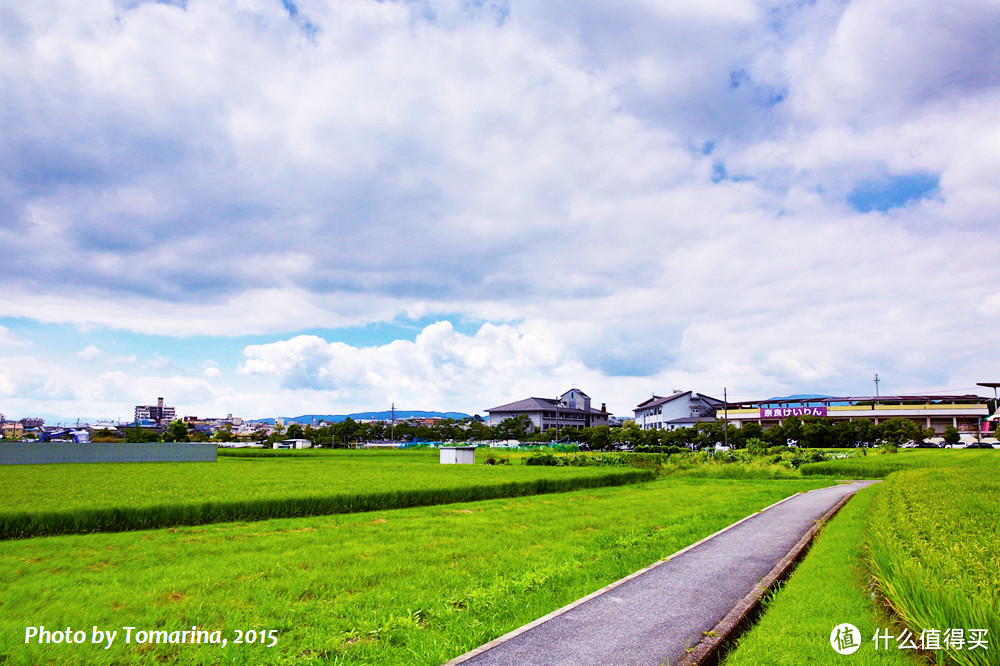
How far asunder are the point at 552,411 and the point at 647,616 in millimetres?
114328

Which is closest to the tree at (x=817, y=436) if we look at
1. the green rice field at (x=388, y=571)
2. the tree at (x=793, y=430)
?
the tree at (x=793, y=430)

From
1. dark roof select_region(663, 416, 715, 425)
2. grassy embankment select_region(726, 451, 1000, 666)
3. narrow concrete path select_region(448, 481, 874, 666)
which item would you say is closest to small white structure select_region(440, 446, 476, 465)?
narrow concrete path select_region(448, 481, 874, 666)

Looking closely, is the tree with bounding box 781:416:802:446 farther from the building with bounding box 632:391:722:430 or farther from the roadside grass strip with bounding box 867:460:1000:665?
the roadside grass strip with bounding box 867:460:1000:665

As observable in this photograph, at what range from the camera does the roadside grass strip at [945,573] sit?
4.42m

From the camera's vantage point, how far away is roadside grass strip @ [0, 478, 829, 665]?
5898 millimetres

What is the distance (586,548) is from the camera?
11.0 m

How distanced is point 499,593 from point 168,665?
395 centimetres

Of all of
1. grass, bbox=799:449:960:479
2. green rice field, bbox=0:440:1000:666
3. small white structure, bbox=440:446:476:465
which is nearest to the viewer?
green rice field, bbox=0:440:1000:666

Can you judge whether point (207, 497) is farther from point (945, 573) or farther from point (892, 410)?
point (892, 410)

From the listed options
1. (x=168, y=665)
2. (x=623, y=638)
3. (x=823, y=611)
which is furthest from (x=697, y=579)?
(x=168, y=665)

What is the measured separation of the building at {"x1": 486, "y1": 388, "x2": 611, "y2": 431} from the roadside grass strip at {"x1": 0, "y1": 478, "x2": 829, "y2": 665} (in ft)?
334

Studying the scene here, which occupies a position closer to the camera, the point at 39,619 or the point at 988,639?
the point at 988,639

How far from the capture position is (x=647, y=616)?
6508 millimetres

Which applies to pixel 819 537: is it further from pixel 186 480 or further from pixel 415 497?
pixel 186 480
